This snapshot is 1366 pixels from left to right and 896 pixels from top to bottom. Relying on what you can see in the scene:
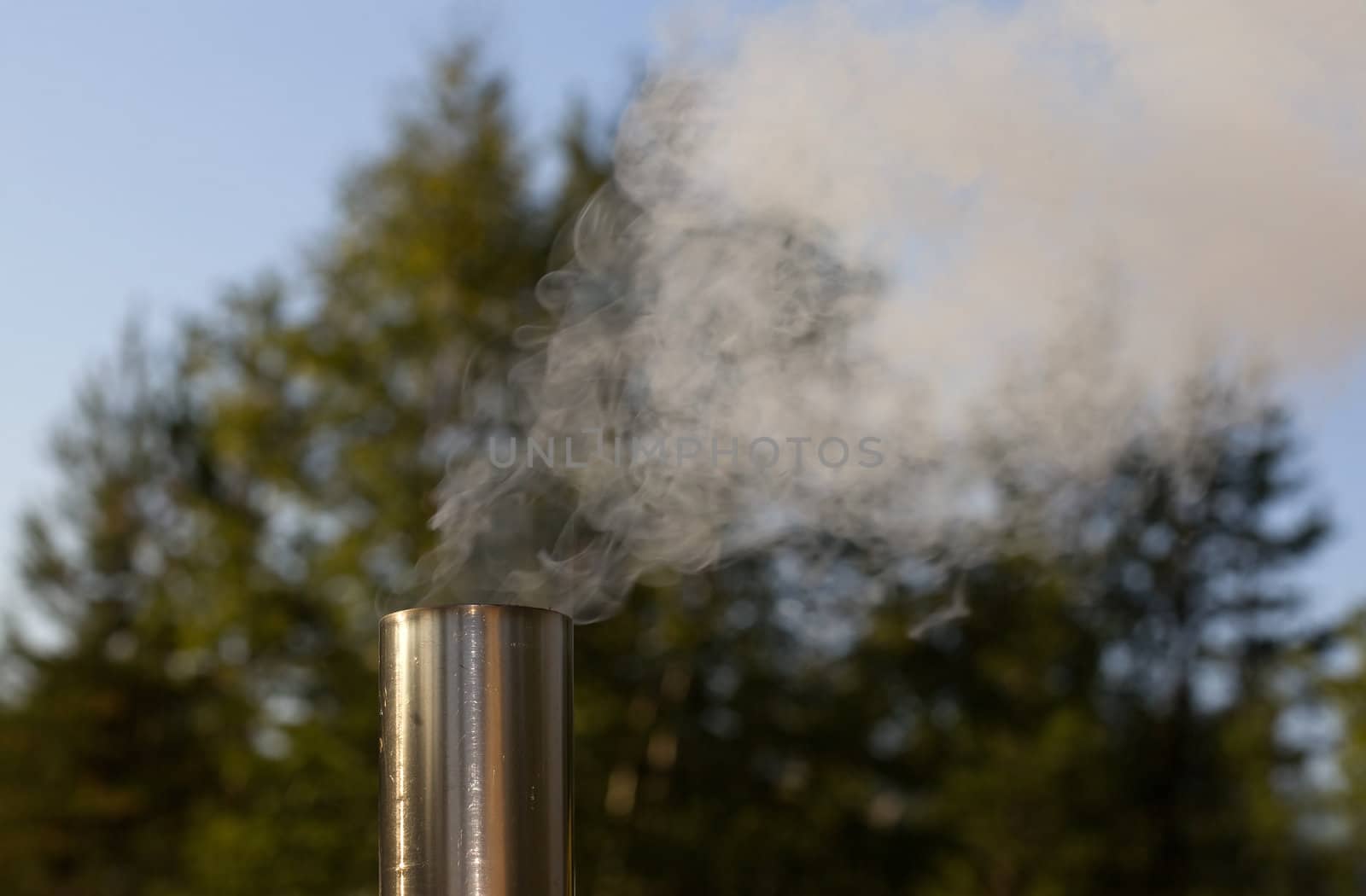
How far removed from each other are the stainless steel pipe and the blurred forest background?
1115 cm

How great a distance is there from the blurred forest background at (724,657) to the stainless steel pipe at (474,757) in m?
11.2

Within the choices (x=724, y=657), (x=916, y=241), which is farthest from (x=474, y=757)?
(x=724, y=657)

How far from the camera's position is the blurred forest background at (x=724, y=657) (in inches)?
602

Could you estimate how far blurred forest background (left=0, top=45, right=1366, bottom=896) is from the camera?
602 inches

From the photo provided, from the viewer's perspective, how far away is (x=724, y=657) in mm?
16094

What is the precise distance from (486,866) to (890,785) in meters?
13.7

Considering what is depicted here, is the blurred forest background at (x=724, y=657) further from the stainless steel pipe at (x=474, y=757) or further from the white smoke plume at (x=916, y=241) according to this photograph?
the stainless steel pipe at (x=474, y=757)

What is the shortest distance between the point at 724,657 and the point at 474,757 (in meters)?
12.6

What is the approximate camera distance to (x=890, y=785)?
16.7 m

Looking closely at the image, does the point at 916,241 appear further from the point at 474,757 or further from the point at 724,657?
the point at 724,657

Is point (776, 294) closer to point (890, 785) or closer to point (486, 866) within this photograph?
point (486, 866)

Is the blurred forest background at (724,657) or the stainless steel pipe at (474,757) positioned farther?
the blurred forest background at (724,657)

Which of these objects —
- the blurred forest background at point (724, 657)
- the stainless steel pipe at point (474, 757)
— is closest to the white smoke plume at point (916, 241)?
the stainless steel pipe at point (474, 757)

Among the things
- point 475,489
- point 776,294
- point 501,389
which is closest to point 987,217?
point 776,294
